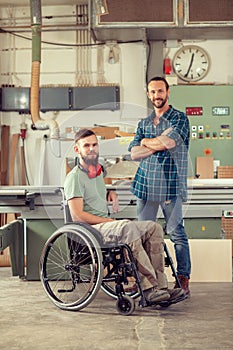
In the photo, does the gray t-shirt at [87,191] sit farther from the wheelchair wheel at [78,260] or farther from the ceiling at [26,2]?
the ceiling at [26,2]

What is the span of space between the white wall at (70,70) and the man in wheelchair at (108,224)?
3248mm

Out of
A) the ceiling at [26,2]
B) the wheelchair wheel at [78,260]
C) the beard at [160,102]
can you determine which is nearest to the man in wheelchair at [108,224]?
the wheelchair wheel at [78,260]

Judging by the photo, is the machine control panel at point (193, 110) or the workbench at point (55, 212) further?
the machine control panel at point (193, 110)

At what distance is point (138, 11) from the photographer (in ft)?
19.7

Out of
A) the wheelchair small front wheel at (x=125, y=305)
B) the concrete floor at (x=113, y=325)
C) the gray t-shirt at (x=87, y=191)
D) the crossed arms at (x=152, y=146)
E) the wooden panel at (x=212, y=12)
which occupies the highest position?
the wooden panel at (x=212, y=12)

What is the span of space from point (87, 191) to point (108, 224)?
0.85ft

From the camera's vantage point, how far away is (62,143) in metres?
4.89

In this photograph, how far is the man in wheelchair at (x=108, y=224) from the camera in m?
3.35

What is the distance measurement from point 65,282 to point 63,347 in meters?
1.61

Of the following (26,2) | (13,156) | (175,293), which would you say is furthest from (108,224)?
(26,2)

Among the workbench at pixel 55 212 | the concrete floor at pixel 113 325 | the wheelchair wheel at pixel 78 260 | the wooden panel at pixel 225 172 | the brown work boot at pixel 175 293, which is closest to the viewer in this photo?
the concrete floor at pixel 113 325

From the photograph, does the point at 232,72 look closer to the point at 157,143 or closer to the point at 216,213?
the point at 216,213

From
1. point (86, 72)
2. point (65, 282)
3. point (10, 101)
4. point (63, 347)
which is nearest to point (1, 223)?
point (10, 101)

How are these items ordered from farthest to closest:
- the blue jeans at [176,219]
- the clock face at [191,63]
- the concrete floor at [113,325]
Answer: the clock face at [191,63] < the blue jeans at [176,219] < the concrete floor at [113,325]
